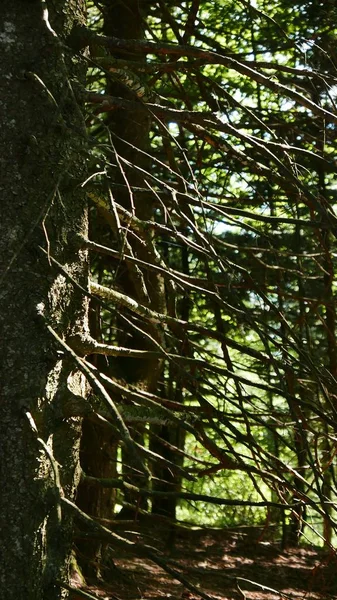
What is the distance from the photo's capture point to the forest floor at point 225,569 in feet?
20.2

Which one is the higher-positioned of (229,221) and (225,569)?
(229,221)

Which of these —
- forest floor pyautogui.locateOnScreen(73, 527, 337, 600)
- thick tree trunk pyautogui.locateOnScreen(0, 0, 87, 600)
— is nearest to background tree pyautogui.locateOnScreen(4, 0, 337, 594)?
thick tree trunk pyautogui.locateOnScreen(0, 0, 87, 600)

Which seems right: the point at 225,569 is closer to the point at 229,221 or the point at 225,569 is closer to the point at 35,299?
the point at 229,221

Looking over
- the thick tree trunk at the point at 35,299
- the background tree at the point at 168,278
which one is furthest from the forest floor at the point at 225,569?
the thick tree trunk at the point at 35,299

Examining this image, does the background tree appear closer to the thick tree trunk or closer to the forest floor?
the thick tree trunk

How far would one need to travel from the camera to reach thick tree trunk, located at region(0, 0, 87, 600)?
8.96 feet

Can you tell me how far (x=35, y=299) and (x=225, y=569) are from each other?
505 centimetres

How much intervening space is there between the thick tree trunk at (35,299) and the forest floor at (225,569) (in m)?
2.93

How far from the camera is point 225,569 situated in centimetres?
712

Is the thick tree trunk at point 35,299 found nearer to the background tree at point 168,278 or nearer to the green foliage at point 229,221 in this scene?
the background tree at point 168,278

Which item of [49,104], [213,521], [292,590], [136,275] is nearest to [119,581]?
[292,590]

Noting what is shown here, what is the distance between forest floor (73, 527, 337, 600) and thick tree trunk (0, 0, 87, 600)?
9.60 ft

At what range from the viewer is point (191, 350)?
179 inches

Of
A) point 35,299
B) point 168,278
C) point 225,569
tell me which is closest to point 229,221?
point 225,569
